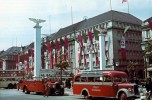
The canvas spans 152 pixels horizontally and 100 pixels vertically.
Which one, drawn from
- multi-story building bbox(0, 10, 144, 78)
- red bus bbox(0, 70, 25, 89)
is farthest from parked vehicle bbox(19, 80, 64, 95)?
multi-story building bbox(0, 10, 144, 78)

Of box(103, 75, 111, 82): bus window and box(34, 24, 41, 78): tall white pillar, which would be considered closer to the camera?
box(103, 75, 111, 82): bus window

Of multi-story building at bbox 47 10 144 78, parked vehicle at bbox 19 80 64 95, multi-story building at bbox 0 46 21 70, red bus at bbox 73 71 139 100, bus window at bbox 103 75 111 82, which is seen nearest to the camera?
red bus at bbox 73 71 139 100

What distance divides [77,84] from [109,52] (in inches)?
1867

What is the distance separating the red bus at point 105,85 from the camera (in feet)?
77.9

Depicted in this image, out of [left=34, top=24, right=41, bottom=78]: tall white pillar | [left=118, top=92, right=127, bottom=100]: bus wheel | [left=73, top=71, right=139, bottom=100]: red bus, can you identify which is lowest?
[left=118, top=92, right=127, bottom=100]: bus wheel

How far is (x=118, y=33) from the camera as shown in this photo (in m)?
77.6

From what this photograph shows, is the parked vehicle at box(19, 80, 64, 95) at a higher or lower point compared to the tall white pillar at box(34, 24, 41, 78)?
lower

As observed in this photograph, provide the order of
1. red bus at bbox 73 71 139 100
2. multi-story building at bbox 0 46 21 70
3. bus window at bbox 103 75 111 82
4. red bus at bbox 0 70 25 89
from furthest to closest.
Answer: multi-story building at bbox 0 46 21 70, red bus at bbox 0 70 25 89, bus window at bbox 103 75 111 82, red bus at bbox 73 71 139 100

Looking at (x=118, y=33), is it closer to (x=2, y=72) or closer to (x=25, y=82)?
(x=2, y=72)

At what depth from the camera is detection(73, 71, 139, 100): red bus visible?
77.9 ft

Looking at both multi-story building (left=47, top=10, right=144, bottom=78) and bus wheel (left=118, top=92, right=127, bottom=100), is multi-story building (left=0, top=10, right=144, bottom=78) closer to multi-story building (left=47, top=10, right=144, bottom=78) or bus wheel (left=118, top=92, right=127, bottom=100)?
multi-story building (left=47, top=10, right=144, bottom=78)

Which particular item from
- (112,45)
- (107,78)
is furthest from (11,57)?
(107,78)

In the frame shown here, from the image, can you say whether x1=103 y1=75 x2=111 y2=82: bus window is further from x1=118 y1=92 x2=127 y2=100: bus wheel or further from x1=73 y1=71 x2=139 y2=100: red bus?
x1=118 y1=92 x2=127 y2=100: bus wheel

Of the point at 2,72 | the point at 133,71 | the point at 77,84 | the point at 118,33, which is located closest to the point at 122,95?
the point at 77,84
